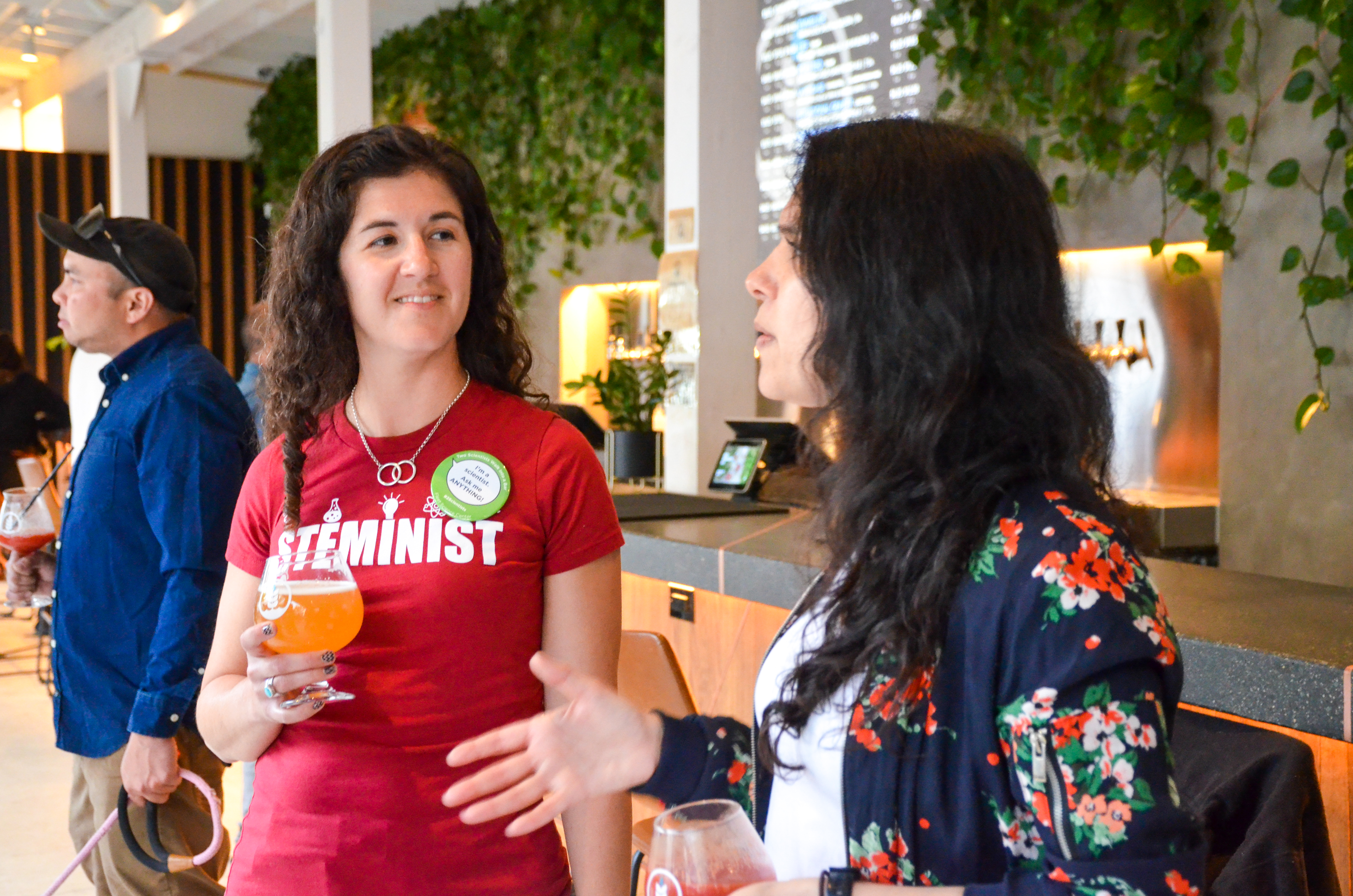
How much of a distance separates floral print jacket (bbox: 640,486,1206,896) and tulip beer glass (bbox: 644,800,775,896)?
4.6 inches

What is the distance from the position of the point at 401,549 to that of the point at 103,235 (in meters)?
1.39

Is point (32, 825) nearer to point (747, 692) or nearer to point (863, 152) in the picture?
point (747, 692)

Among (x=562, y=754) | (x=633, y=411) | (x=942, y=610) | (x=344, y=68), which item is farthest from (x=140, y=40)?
(x=942, y=610)

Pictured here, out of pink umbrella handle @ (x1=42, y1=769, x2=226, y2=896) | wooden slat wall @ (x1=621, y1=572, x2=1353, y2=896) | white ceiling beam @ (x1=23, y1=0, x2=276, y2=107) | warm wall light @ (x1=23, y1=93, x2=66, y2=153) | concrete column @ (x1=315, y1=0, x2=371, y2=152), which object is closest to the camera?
pink umbrella handle @ (x1=42, y1=769, x2=226, y2=896)

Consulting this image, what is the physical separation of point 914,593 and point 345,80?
650cm

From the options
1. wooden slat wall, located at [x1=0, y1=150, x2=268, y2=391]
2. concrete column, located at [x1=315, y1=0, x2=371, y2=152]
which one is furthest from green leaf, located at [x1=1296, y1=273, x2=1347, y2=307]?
wooden slat wall, located at [x1=0, y1=150, x2=268, y2=391]

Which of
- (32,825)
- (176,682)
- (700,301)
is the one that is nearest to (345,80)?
(700,301)

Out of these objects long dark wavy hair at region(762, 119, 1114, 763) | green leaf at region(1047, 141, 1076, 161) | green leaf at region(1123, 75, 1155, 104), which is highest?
green leaf at region(1123, 75, 1155, 104)

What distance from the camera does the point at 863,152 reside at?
1052 millimetres

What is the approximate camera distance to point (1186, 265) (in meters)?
4.54

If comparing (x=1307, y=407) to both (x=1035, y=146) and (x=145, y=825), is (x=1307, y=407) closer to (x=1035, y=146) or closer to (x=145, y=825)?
(x=1035, y=146)

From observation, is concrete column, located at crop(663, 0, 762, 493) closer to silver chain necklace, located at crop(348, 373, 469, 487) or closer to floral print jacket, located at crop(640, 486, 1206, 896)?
silver chain necklace, located at crop(348, 373, 469, 487)

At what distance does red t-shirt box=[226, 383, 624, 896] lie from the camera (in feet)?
4.60

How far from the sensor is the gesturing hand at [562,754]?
1061 millimetres
